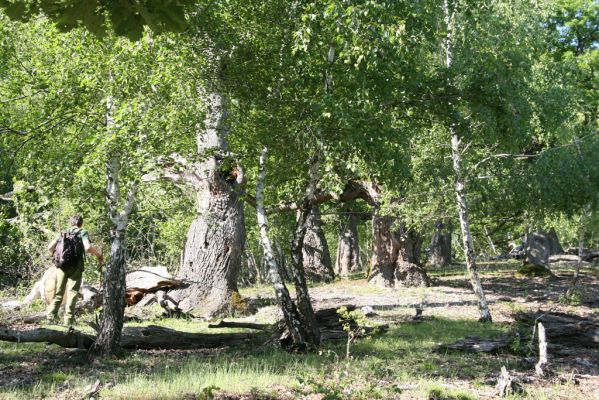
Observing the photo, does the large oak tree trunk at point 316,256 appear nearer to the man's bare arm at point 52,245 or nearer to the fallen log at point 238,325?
the fallen log at point 238,325

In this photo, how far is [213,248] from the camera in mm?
14461

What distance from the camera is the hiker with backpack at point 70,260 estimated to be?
35.0 ft

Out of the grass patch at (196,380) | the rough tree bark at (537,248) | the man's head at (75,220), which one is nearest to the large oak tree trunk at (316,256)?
the rough tree bark at (537,248)

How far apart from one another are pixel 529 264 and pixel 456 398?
1936 centimetres

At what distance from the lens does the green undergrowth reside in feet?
21.3

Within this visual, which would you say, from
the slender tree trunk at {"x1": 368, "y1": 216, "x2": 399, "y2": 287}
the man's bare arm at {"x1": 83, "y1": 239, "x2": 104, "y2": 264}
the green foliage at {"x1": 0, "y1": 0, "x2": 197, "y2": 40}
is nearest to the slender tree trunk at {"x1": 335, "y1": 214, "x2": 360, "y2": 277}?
the slender tree trunk at {"x1": 368, "y1": 216, "x2": 399, "y2": 287}

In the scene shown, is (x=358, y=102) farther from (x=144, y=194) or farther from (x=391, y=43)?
(x=144, y=194)

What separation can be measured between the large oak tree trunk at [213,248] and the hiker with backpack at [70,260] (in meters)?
3.24

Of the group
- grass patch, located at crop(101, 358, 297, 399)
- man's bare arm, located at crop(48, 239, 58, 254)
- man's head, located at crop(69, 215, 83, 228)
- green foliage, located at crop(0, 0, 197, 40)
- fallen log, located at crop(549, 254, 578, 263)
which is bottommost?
grass patch, located at crop(101, 358, 297, 399)

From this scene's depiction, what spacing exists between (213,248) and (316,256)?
41.1ft

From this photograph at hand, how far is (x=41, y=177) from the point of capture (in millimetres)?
8469

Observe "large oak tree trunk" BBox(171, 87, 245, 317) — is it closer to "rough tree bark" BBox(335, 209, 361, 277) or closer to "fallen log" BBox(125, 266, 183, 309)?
"fallen log" BBox(125, 266, 183, 309)

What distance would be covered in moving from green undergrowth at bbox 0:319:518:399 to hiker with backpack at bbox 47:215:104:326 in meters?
1.38

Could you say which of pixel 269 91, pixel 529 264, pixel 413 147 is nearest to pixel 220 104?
pixel 269 91
